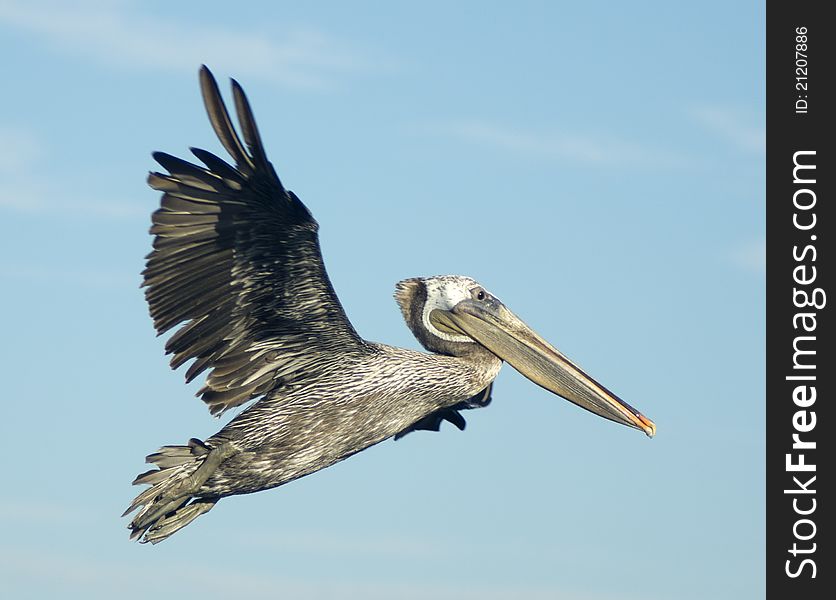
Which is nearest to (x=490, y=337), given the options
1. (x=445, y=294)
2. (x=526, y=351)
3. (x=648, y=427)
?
(x=526, y=351)

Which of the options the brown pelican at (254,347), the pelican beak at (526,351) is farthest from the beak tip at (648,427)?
the brown pelican at (254,347)

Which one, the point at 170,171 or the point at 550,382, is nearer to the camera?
the point at 170,171

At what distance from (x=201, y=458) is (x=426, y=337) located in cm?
241

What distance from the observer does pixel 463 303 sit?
16.8 meters

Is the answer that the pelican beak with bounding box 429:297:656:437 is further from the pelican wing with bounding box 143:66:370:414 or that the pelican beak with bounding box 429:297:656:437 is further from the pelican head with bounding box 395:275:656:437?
the pelican wing with bounding box 143:66:370:414

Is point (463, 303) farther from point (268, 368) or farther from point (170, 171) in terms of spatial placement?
point (170, 171)

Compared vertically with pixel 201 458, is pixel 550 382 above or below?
above

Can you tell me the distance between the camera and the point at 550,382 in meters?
16.9

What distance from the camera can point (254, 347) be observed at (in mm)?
15945

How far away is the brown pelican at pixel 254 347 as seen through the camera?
50.3 feet
